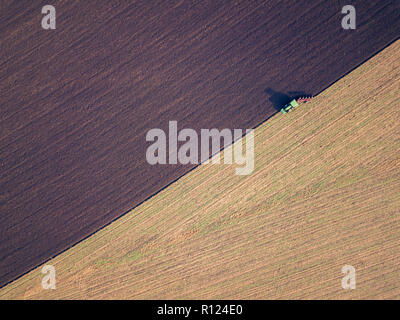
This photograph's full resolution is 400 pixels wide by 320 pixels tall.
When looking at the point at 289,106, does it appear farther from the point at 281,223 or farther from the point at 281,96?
the point at 281,223

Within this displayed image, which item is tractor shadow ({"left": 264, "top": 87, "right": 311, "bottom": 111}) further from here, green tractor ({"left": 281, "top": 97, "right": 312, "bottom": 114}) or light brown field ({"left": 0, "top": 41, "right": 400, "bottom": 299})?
light brown field ({"left": 0, "top": 41, "right": 400, "bottom": 299})

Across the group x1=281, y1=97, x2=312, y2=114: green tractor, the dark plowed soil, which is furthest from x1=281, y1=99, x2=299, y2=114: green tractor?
the dark plowed soil

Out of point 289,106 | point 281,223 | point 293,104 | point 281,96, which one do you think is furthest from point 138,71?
point 281,223

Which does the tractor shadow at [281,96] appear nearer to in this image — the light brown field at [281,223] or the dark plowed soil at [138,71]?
the dark plowed soil at [138,71]

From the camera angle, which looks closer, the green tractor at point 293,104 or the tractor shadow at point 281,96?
the green tractor at point 293,104

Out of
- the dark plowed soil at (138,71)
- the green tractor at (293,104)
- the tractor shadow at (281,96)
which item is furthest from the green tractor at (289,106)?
the dark plowed soil at (138,71)
